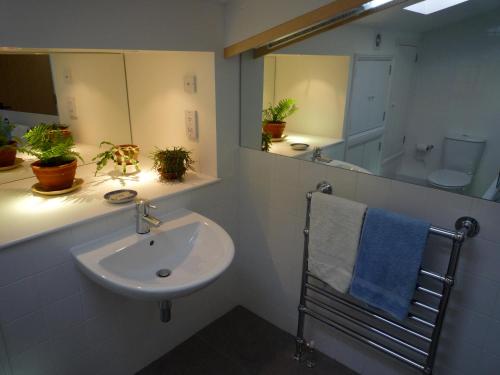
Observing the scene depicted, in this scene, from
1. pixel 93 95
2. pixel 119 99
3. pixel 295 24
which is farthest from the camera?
pixel 119 99

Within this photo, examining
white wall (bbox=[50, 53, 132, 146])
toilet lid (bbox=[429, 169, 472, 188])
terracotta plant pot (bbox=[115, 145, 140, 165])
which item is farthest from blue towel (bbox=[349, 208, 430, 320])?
white wall (bbox=[50, 53, 132, 146])

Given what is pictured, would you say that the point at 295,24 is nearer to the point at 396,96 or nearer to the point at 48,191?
the point at 396,96

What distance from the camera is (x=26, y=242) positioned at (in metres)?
1.25

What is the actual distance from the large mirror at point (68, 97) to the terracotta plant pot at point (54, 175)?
31 cm

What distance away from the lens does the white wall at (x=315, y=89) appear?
1.65 meters

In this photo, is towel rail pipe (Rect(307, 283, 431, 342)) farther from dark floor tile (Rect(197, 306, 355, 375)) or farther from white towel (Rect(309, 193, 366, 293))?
dark floor tile (Rect(197, 306, 355, 375))

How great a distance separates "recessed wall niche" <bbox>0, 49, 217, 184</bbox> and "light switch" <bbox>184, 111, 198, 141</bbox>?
0.02 metres

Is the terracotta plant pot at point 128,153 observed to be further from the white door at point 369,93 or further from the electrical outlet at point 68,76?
the white door at point 369,93

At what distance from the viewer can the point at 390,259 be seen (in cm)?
141

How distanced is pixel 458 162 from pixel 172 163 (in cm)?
126

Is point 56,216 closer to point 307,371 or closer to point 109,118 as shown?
point 109,118

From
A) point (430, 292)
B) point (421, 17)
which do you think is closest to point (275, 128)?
point (421, 17)

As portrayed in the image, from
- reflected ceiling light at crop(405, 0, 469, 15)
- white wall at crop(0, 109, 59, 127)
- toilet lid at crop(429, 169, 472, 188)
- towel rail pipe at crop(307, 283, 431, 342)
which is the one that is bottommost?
towel rail pipe at crop(307, 283, 431, 342)

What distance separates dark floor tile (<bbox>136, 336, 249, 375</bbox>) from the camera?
1.84 metres
